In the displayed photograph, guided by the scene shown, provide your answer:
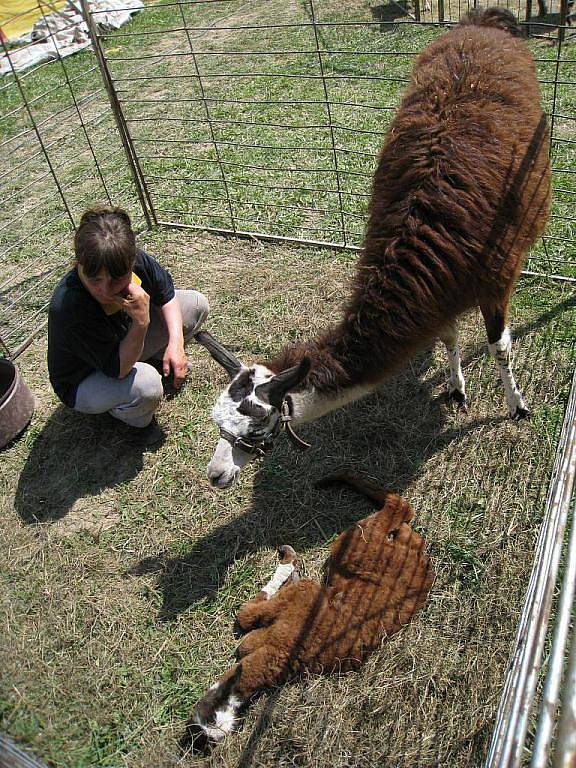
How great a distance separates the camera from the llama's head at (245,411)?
3227mm

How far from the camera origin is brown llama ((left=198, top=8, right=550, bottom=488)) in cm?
330

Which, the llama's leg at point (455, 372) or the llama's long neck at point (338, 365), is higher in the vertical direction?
the llama's long neck at point (338, 365)

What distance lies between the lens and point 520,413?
4.07 metres

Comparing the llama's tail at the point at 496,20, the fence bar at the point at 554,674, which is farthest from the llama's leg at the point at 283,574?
the llama's tail at the point at 496,20

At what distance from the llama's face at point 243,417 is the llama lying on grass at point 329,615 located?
2.25 feet

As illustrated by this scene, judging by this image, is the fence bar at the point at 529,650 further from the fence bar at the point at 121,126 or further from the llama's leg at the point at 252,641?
the fence bar at the point at 121,126

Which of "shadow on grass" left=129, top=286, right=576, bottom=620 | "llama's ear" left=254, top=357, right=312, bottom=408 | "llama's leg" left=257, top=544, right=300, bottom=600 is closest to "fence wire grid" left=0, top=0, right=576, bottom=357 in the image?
"shadow on grass" left=129, top=286, right=576, bottom=620

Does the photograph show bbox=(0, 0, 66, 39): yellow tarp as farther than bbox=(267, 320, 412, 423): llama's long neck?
Yes

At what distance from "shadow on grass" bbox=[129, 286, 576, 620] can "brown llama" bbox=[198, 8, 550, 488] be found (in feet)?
1.71

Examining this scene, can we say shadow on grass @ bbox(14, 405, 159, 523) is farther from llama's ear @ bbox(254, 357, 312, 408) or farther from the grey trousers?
llama's ear @ bbox(254, 357, 312, 408)

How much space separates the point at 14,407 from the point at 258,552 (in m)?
2.18

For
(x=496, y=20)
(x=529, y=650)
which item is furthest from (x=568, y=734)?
(x=496, y=20)

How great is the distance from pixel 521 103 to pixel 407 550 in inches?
108

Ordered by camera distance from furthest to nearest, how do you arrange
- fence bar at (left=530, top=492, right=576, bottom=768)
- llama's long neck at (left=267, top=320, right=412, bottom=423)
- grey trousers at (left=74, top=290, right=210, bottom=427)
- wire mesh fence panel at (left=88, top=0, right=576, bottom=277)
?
wire mesh fence panel at (left=88, top=0, right=576, bottom=277) < grey trousers at (left=74, top=290, right=210, bottom=427) < llama's long neck at (left=267, top=320, right=412, bottom=423) < fence bar at (left=530, top=492, right=576, bottom=768)
